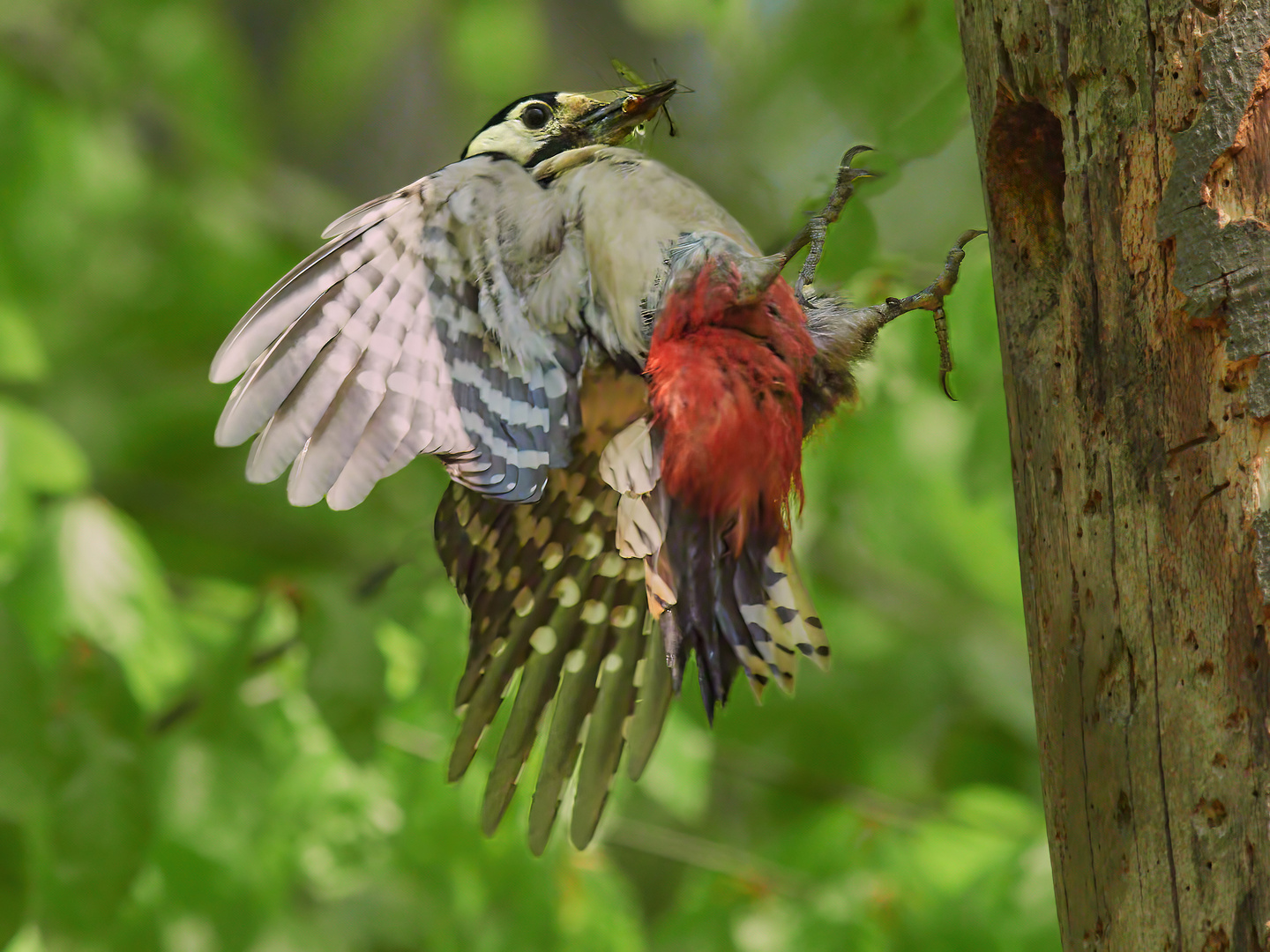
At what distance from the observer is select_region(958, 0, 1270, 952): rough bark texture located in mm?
918

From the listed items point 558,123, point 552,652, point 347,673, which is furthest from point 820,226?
point 347,673

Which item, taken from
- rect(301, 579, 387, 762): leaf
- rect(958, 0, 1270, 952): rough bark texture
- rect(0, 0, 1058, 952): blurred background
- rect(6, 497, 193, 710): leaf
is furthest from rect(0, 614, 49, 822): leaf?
rect(958, 0, 1270, 952): rough bark texture

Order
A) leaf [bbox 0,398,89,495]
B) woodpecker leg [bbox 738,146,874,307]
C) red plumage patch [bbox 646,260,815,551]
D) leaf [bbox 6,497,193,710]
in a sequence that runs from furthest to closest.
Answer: leaf [bbox 0,398,89,495], leaf [bbox 6,497,193,710], woodpecker leg [bbox 738,146,874,307], red plumage patch [bbox 646,260,815,551]

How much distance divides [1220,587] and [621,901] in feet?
6.25

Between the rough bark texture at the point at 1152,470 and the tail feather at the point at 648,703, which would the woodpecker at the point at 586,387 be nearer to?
the tail feather at the point at 648,703

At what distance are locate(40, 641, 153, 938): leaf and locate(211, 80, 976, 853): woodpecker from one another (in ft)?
2.52

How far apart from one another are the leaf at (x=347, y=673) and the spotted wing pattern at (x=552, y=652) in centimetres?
42

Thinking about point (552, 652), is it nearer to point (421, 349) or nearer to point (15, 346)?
point (421, 349)

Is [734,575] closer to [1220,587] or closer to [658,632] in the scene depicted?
[658,632]

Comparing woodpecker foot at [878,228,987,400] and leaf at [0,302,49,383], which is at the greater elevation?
woodpecker foot at [878,228,987,400]

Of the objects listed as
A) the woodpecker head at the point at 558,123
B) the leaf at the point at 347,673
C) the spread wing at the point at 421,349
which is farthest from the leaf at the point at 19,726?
the woodpecker head at the point at 558,123

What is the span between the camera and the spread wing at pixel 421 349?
3.68 ft

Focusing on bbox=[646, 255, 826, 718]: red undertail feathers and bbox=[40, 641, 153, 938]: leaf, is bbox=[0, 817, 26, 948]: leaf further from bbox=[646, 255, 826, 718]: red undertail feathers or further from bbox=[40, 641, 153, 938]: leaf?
bbox=[646, 255, 826, 718]: red undertail feathers

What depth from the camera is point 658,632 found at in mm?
1504
